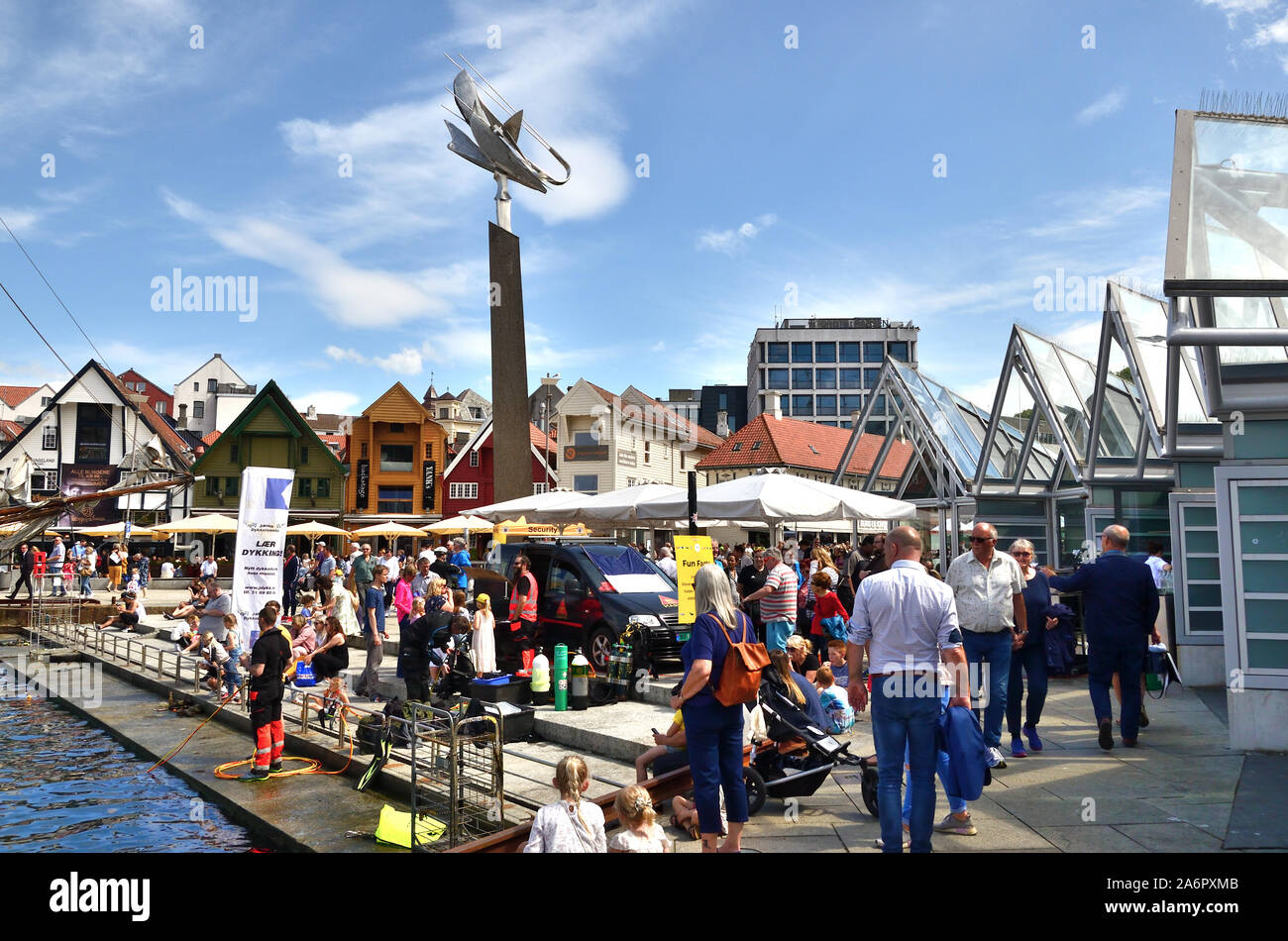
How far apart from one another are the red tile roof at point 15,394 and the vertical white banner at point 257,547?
8240cm

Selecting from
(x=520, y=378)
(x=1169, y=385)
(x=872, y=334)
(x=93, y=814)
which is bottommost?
(x=93, y=814)

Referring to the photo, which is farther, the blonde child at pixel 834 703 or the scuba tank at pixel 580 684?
the scuba tank at pixel 580 684

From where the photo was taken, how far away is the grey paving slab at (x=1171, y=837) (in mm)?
5531

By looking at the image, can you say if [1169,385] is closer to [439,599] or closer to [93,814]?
[439,599]

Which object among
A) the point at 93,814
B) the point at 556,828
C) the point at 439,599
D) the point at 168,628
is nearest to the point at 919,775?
the point at 556,828

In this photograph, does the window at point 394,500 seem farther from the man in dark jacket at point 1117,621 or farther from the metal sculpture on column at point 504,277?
the man in dark jacket at point 1117,621

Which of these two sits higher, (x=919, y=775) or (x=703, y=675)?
(x=703, y=675)

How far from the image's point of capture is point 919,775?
211 inches

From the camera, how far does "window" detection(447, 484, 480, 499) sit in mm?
60219

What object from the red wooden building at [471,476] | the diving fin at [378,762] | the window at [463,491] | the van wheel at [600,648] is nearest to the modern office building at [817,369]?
the red wooden building at [471,476]

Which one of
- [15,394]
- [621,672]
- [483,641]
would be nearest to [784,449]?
[483,641]

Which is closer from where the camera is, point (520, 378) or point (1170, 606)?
point (1170, 606)
